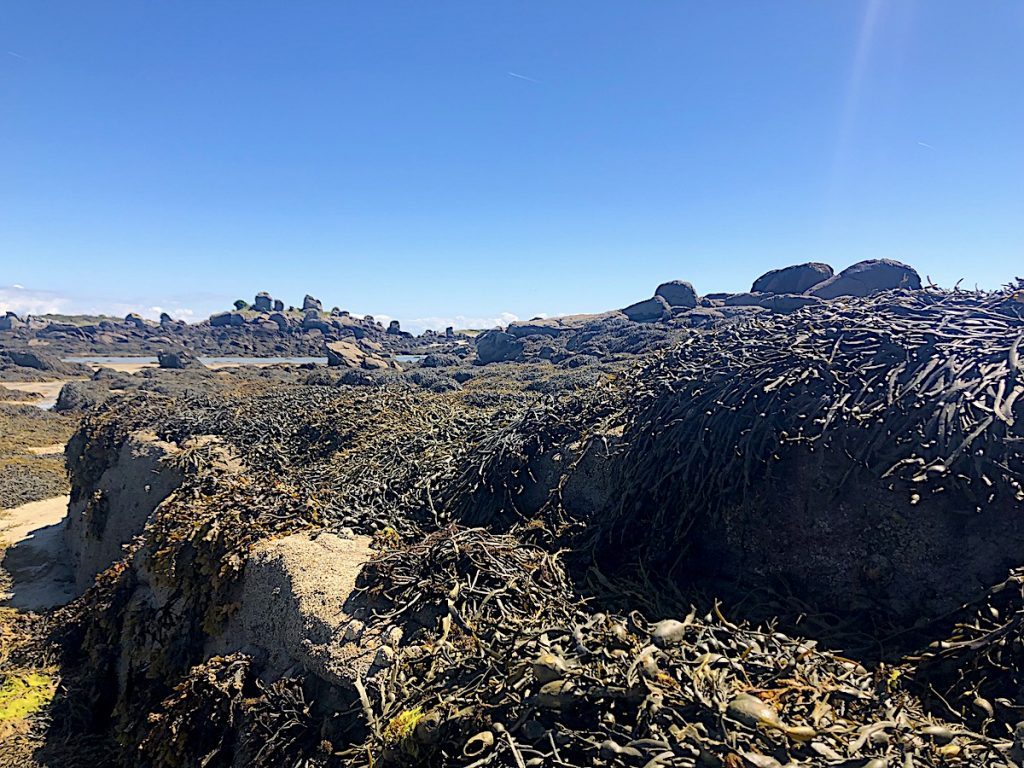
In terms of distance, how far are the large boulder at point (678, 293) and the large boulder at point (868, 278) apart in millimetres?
11299

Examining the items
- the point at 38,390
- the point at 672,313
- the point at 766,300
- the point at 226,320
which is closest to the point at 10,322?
the point at 226,320

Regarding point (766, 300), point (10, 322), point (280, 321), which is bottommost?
point (10, 322)

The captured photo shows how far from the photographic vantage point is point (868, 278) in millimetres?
29781

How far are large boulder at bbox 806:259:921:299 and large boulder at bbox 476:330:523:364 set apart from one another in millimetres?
16514

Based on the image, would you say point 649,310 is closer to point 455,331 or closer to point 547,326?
point 547,326

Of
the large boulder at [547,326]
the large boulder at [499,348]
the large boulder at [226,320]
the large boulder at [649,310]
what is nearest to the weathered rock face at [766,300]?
the large boulder at [649,310]

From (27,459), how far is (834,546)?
1963 cm

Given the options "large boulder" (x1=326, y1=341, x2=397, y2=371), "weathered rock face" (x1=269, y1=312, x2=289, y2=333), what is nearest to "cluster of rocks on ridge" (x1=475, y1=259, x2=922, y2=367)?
"large boulder" (x1=326, y1=341, x2=397, y2=371)

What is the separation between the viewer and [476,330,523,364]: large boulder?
33.1m

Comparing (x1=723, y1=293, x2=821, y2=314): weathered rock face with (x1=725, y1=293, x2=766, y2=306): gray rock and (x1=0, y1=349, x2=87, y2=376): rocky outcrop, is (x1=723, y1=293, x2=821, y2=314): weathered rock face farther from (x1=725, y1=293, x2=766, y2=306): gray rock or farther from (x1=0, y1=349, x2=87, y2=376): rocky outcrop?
(x1=0, y1=349, x2=87, y2=376): rocky outcrop

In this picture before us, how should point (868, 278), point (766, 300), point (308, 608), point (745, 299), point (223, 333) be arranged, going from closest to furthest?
1. point (308, 608)
2. point (868, 278)
3. point (766, 300)
4. point (745, 299)
5. point (223, 333)

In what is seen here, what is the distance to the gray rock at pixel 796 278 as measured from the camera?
38812 millimetres

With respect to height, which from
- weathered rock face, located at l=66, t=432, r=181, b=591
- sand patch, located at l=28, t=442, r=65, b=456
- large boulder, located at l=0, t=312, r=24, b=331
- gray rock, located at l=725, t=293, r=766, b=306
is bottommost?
sand patch, located at l=28, t=442, r=65, b=456

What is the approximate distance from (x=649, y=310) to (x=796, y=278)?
1076 centimetres
